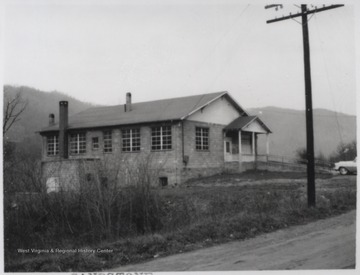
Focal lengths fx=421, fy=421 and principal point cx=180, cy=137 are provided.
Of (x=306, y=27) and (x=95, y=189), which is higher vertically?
(x=306, y=27)

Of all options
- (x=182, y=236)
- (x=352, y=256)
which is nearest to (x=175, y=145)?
(x=182, y=236)

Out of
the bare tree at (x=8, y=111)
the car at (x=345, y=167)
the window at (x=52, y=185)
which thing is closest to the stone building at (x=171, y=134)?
the car at (x=345, y=167)

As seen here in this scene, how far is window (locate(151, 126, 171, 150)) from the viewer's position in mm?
24422

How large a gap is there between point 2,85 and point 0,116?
0.62 metres

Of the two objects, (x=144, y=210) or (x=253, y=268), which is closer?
(x=253, y=268)

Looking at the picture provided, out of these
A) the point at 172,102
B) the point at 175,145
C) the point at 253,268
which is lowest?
the point at 253,268

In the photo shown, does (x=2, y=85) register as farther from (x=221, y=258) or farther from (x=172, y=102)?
(x=172, y=102)

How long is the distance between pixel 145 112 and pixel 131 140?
215cm

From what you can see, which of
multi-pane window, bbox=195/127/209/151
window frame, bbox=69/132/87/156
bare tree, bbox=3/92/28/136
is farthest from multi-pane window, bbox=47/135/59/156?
bare tree, bbox=3/92/28/136

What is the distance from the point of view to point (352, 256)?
784 cm

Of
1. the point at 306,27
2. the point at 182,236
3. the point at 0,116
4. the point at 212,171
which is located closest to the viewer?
the point at 0,116

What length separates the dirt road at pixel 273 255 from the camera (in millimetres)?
7457

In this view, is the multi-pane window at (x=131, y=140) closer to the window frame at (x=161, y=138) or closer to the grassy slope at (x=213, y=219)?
the window frame at (x=161, y=138)

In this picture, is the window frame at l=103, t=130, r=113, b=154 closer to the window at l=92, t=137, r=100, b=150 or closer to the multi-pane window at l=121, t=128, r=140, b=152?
the window at l=92, t=137, r=100, b=150
